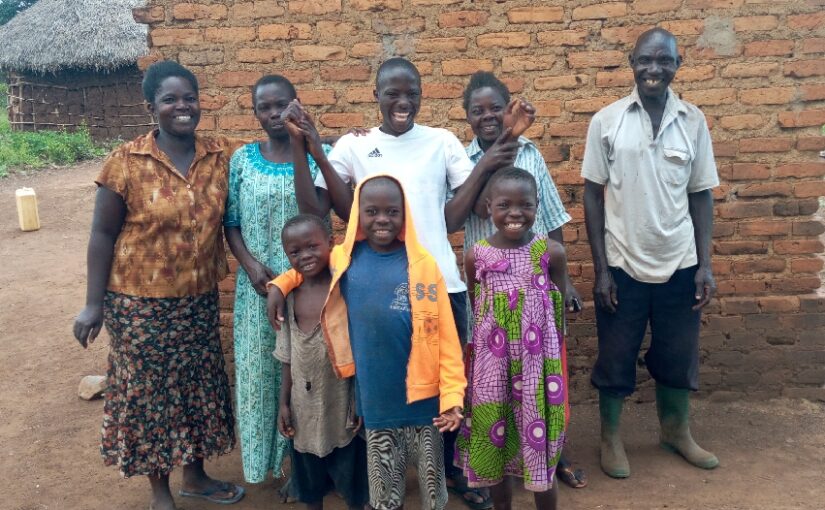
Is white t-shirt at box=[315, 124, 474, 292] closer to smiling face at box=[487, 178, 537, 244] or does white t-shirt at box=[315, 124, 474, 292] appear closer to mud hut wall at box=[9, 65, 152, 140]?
smiling face at box=[487, 178, 537, 244]

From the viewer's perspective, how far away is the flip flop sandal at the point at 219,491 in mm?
3184

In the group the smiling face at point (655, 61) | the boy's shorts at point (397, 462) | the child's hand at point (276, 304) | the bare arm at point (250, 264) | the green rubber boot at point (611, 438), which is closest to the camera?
the boy's shorts at point (397, 462)

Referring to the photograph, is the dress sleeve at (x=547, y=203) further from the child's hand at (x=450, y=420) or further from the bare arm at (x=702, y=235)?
the child's hand at (x=450, y=420)

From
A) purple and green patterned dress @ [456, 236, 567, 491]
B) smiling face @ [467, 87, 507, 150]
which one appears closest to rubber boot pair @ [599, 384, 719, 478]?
purple and green patterned dress @ [456, 236, 567, 491]

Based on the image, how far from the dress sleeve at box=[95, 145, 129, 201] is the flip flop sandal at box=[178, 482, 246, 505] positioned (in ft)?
4.54

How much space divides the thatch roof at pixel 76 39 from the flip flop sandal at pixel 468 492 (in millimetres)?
12774

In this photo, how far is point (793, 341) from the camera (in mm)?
3918

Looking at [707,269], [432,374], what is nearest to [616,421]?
[707,269]

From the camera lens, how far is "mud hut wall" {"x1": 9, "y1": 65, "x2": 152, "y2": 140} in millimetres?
14273

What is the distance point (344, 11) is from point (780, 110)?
7.63 feet

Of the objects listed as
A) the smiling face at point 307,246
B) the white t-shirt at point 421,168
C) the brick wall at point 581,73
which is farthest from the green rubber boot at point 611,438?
the smiling face at point 307,246

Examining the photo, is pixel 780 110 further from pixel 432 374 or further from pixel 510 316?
pixel 432 374

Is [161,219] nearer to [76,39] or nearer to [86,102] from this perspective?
[86,102]

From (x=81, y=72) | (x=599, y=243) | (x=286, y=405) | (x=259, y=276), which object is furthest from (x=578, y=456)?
(x=81, y=72)
